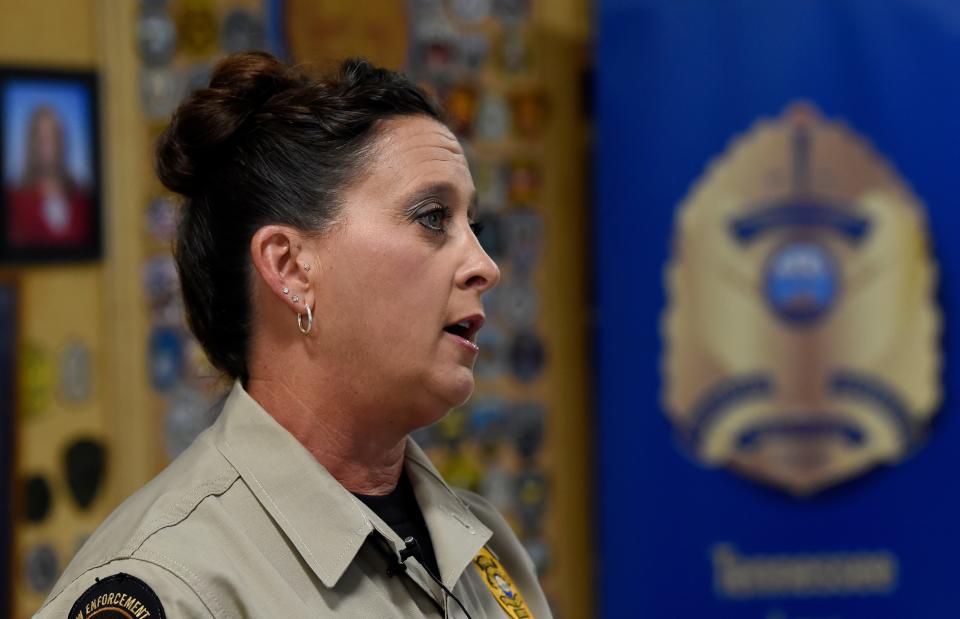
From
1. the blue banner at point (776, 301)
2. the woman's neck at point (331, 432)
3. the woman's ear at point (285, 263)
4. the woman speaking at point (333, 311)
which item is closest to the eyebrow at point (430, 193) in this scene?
the woman speaking at point (333, 311)

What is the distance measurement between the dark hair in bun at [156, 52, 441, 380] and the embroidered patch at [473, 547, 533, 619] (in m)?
0.39

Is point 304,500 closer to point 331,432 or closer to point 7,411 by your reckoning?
point 331,432

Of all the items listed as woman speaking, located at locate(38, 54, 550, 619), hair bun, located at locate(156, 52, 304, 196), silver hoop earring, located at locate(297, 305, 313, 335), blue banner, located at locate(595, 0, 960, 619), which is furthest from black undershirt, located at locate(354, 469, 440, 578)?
blue banner, located at locate(595, 0, 960, 619)

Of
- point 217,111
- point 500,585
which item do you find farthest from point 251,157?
point 500,585

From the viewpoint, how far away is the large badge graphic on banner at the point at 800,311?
322cm

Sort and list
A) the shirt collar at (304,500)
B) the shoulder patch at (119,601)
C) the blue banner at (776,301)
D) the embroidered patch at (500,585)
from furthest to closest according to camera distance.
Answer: the blue banner at (776,301), the embroidered patch at (500,585), the shirt collar at (304,500), the shoulder patch at (119,601)

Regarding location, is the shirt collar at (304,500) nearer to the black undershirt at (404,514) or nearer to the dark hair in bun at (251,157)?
the black undershirt at (404,514)

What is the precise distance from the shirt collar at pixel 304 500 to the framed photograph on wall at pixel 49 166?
1.61m

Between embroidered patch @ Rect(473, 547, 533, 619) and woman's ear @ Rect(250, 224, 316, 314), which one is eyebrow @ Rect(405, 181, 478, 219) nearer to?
woman's ear @ Rect(250, 224, 316, 314)

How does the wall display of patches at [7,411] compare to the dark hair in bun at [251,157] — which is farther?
the wall display of patches at [7,411]

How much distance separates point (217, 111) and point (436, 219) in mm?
286

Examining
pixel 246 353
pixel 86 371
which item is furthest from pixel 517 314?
pixel 246 353

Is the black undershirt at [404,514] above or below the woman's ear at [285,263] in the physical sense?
below

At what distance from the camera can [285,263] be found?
147cm
